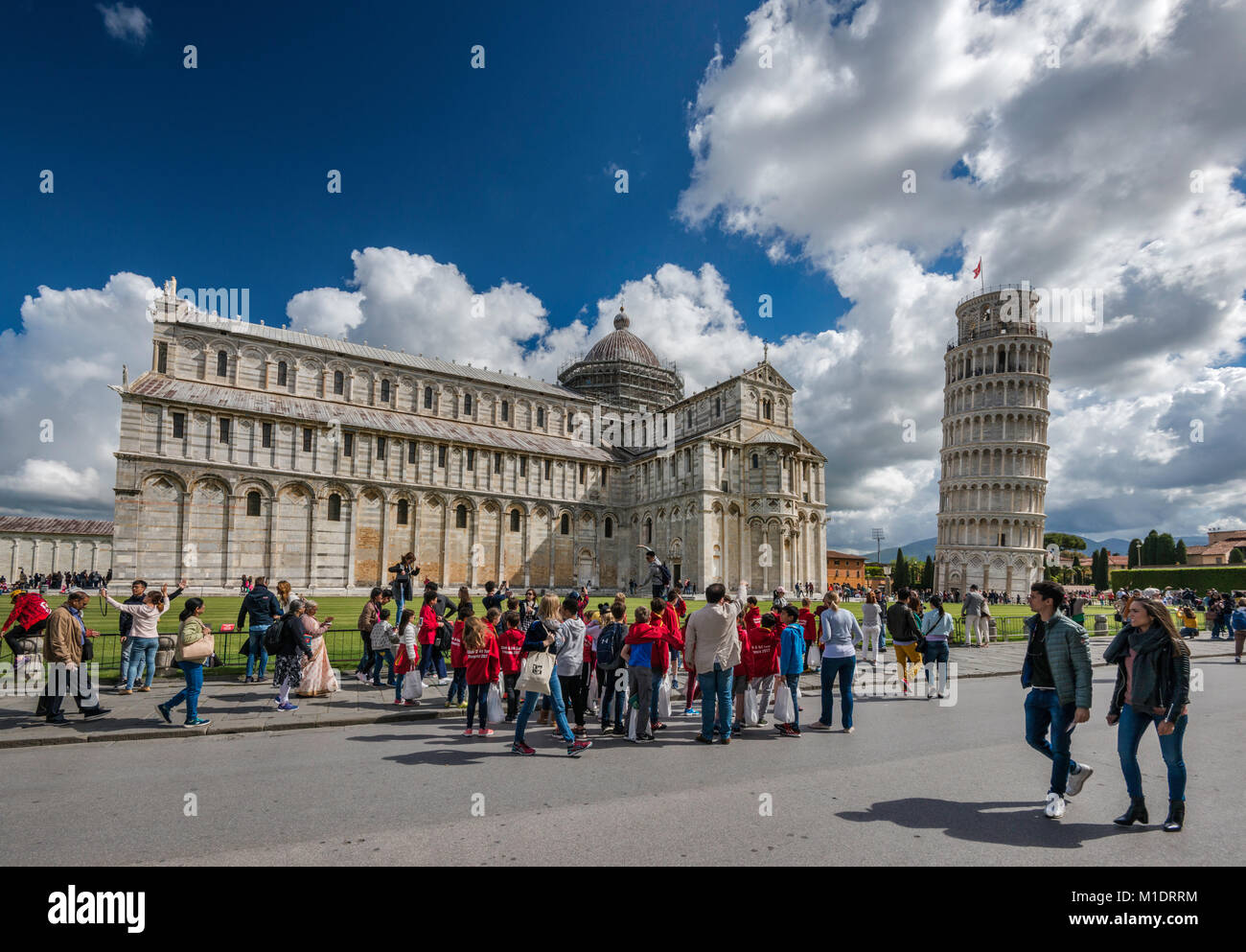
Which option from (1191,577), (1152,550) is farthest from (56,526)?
(1152,550)

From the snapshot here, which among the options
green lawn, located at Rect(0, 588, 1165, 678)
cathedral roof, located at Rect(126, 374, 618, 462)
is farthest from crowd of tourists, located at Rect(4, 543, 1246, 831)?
cathedral roof, located at Rect(126, 374, 618, 462)

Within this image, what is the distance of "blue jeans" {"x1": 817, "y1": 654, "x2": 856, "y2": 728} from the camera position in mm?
9703

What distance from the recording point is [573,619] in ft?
30.5

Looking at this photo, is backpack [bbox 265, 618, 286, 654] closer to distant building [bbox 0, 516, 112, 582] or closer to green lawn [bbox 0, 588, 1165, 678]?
green lawn [bbox 0, 588, 1165, 678]

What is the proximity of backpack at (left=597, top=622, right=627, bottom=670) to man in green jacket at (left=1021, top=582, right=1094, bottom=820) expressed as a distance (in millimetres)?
5158

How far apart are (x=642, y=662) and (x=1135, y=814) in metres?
5.30

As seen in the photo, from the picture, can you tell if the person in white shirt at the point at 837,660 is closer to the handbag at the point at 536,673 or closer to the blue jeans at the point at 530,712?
the blue jeans at the point at 530,712

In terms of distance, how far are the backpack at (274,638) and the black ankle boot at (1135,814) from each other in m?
11.3

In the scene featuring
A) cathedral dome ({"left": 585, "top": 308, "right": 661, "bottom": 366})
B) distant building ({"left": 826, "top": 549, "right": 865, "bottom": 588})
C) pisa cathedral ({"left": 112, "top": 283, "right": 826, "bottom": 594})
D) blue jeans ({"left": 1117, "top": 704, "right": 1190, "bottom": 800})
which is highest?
cathedral dome ({"left": 585, "top": 308, "right": 661, "bottom": 366})

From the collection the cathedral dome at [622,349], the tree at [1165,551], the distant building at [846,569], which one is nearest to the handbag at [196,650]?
the cathedral dome at [622,349]

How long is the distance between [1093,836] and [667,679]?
234 inches

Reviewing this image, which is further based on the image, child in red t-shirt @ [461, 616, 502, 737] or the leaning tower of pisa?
the leaning tower of pisa

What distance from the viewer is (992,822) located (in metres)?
5.80

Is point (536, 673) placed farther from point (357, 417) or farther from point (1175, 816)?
point (357, 417)
